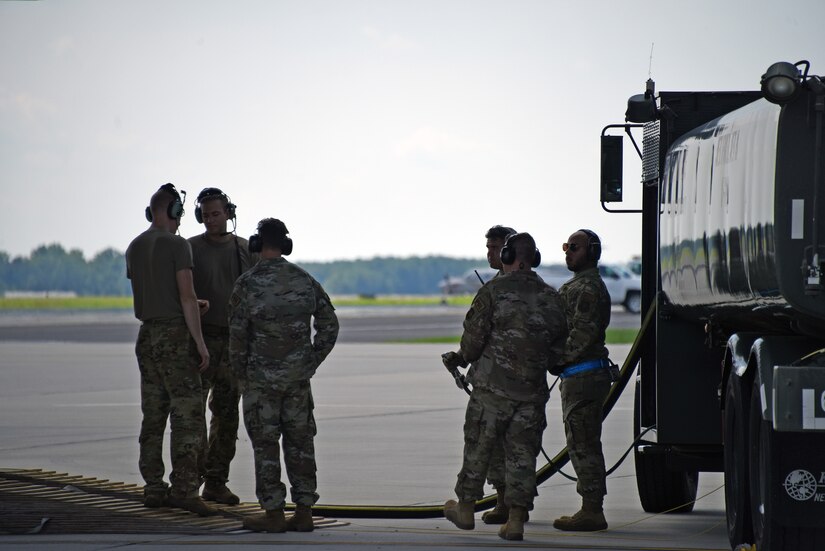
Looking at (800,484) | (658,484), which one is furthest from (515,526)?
(800,484)

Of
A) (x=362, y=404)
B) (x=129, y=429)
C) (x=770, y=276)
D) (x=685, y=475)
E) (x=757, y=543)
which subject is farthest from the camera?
(x=362, y=404)

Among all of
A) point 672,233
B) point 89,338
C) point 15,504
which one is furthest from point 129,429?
point 89,338

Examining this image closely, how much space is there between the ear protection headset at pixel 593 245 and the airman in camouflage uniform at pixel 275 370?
1742 mm

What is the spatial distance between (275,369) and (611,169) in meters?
3.03

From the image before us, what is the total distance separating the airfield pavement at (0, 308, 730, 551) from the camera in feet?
26.9

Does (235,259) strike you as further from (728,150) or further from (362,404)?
(362,404)

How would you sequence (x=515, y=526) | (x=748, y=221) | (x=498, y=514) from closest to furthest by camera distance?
(x=748, y=221)
(x=515, y=526)
(x=498, y=514)

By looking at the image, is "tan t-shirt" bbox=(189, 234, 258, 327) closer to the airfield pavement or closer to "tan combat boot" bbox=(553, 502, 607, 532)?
the airfield pavement

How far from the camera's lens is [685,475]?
394 inches

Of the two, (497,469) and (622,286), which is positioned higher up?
(622,286)

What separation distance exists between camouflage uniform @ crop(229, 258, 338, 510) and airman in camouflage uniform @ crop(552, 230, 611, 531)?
1.55 m

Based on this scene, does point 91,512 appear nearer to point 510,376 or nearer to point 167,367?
point 167,367

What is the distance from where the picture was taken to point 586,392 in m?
8.73

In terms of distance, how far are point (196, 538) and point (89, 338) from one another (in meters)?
38.5
